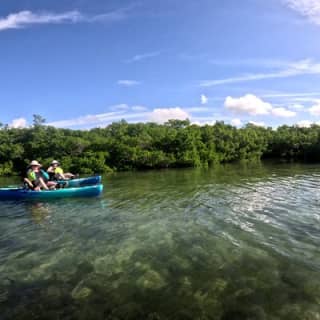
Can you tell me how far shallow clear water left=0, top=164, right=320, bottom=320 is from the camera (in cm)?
466

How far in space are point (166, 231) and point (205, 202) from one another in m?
4.34

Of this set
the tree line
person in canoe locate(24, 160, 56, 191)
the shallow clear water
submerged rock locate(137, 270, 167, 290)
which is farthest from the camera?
the tree line

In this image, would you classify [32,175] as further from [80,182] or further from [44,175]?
[80,182]

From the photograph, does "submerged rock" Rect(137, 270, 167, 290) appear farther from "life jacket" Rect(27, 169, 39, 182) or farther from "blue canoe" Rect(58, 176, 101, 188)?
"blue canoe" Rect(58, 176, 101, 188)

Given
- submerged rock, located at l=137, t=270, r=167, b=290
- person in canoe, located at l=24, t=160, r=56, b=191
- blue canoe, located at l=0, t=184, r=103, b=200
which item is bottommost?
submerged rock, located at l=137, t=270, r=167, b=290

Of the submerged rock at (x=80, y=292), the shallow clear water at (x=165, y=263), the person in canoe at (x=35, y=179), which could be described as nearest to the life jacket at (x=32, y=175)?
the person in canoe at (x=35, y=179)

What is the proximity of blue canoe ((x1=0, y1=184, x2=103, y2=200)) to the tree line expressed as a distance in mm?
21140

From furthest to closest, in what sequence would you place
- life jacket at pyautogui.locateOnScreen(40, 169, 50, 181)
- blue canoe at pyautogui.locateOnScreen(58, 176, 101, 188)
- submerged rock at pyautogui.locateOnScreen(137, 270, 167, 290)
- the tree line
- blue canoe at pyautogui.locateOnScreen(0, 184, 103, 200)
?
1. the tree line
2. blue canoe at pyautogui.locateOnScreen(58, 176, 101, 188)
3. life jacket at pyautogui.locateOnScreen(40, 169, 50, 181)
4. blue canoe at pyautogui.locateOnScreen(0, 184, 103, 200)
5. submerged rock at pyautogui.locateOnScreen(137, 270, 167, 290)

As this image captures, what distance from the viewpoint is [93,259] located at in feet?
22.2

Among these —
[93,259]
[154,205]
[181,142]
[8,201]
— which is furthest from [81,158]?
[93,259]

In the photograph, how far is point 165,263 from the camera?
6348 mm

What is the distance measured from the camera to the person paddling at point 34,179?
48.9 ft

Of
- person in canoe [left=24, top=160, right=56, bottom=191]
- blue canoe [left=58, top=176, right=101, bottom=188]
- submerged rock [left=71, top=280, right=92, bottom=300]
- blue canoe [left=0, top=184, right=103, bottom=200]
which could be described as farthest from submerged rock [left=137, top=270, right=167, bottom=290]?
blue canoe [left=58, top=176, right=101, bottom=188]

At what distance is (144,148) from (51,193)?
91.1ft
